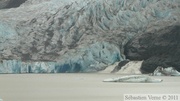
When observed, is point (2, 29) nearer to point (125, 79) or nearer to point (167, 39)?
point (167, 39)

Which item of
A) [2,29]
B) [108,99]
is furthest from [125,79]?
[2,29]

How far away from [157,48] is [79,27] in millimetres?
9422

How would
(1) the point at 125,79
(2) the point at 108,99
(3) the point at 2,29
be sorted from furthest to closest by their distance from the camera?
1. (3) the point at 2,29
2. (1) the point at 125,79
3. (2) the point at 108,99

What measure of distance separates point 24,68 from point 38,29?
7.49m

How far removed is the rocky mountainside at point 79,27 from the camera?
2361 inches

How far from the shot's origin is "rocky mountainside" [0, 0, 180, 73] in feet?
197

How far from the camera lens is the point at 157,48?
204ft

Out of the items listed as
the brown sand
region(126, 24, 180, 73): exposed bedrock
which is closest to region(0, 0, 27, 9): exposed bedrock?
region(126, 24, 180, 73): exposed bedrock

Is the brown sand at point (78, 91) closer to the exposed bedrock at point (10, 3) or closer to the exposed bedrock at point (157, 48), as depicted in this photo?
the exposed bedrock at point (157, 48)

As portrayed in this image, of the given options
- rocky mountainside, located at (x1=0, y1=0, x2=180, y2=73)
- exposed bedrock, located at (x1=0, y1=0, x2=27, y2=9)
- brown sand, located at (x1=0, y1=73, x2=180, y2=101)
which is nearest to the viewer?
brown sand, located at (x1=0, y1=73, x2=180, y2=101)

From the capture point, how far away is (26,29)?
A: 209 feet

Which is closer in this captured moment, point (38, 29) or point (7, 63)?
point (7, 63)

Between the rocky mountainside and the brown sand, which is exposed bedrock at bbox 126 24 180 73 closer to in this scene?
the rocky mountainside

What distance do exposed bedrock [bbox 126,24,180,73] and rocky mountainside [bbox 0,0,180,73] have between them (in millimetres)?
829
